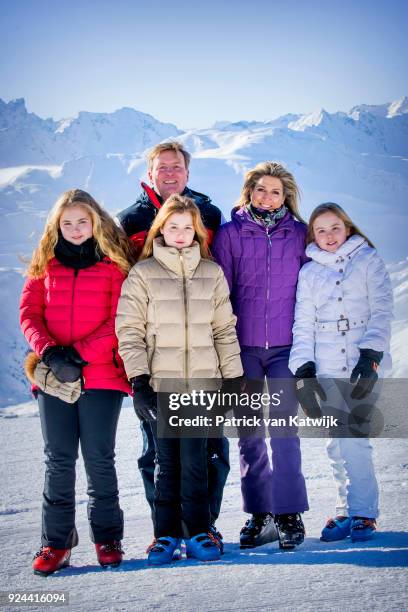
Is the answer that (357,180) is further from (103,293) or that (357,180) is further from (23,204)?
(103,293)

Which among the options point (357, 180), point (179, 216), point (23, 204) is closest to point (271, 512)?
point (179, 216)

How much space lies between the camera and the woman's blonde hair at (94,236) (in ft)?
9.87

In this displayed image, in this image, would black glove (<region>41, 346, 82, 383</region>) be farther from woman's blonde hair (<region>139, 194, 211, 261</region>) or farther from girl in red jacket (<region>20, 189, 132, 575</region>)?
woman's blonde hair (<region>139, 194, 211, 261</region>)

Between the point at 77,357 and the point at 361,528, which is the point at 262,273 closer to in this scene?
the point at 77,357

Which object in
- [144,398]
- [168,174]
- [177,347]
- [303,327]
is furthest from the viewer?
[168,174]

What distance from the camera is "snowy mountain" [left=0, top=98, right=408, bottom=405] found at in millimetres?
79500

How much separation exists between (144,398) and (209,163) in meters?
96.9

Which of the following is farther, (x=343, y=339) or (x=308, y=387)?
(x=343, y=339)

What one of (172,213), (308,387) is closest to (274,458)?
(308,387)

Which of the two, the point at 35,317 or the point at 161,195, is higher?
the point at 161,195

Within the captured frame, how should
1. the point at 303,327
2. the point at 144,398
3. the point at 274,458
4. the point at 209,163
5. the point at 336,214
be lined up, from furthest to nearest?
the point at 209,163
the point at 336,214
the point at 303,327
the point at 274,458
the point at 144,398

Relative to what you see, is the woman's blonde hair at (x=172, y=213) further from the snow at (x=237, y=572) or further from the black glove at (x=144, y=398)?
the snow at (x=237, y=572)

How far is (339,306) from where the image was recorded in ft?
10.3

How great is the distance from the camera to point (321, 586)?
2230 mm
